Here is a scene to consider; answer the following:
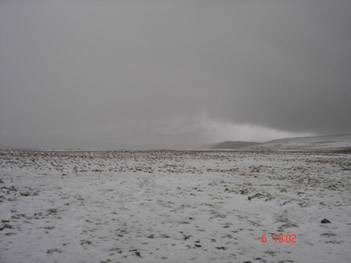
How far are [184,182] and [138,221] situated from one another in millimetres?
6071

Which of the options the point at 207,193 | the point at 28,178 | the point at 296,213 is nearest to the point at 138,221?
the point at 207,193
